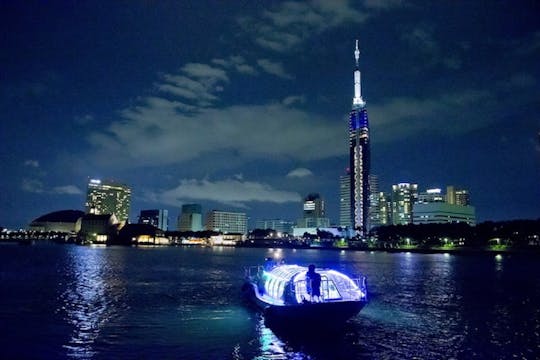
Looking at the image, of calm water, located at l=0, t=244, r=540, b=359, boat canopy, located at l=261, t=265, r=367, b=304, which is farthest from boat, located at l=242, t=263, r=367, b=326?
calm water, located at l=0, t=244, r=540, b=359

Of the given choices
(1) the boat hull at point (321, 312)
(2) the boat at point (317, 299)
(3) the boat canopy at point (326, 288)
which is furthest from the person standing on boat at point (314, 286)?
(1) the boat hull at point (321, 312)

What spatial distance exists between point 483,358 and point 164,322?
21.4m

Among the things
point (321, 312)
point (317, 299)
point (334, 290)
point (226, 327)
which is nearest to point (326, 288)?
point (334, 290)

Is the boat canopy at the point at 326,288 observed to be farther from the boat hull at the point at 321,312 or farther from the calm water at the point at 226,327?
the calm water at the point at 226,327

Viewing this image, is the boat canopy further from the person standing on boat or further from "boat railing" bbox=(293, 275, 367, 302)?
the person standing on boat

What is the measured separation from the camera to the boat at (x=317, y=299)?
96.8 ft

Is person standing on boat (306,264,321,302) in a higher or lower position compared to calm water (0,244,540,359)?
higher

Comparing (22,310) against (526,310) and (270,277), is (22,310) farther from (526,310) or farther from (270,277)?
(526,310)

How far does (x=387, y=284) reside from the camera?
65062 millimetres

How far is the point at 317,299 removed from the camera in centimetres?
3042

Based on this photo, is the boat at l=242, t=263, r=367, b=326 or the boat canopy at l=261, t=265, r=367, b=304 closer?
the boat at l=242, t=263, r=367, b=326

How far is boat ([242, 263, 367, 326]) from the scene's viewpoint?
1162 inches

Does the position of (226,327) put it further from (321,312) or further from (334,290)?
(334,290)

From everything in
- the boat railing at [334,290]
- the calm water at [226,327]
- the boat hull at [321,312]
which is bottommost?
the calm water at [226,327]
